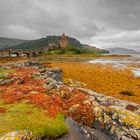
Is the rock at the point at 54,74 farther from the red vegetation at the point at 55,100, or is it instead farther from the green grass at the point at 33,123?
the green grass at the point at 33,123

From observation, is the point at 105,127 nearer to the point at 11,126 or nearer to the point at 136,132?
the point at 136,132

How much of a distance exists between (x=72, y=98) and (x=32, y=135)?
10021 mm

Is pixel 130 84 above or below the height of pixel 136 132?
below

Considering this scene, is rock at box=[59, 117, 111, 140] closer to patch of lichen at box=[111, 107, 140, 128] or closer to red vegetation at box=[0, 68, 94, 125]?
red vegetation at box=[0, 68, 94, 125]

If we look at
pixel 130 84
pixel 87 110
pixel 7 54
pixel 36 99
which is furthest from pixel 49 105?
pixel 7 54

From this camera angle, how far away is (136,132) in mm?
18172

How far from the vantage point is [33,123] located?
16922 millimetres

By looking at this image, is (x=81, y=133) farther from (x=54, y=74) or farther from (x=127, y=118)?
(x=54, y=74)

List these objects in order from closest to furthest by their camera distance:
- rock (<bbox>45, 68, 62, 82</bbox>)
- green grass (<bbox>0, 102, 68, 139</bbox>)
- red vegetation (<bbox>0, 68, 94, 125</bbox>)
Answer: green grass (<bbox>0, 102, 68, 139</bbox>)
red vegetation (<bbox>0, 68, 94, 125</bbox>)
rock (<bbox>45, 68, 62, 82</bbox>)

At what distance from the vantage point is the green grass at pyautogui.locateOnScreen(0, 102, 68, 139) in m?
16.1

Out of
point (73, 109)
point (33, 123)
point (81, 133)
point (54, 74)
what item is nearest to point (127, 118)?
point (81, 133)

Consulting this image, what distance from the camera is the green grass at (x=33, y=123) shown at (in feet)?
52.9

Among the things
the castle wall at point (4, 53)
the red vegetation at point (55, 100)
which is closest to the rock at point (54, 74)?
the red vegetation at point (55, 100)

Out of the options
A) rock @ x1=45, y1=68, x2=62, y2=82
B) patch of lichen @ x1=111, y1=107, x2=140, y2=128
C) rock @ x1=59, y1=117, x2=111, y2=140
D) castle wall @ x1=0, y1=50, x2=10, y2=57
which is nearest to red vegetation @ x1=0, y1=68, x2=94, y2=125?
rock @ x1=59, y1=117, x2=111, y2=140
